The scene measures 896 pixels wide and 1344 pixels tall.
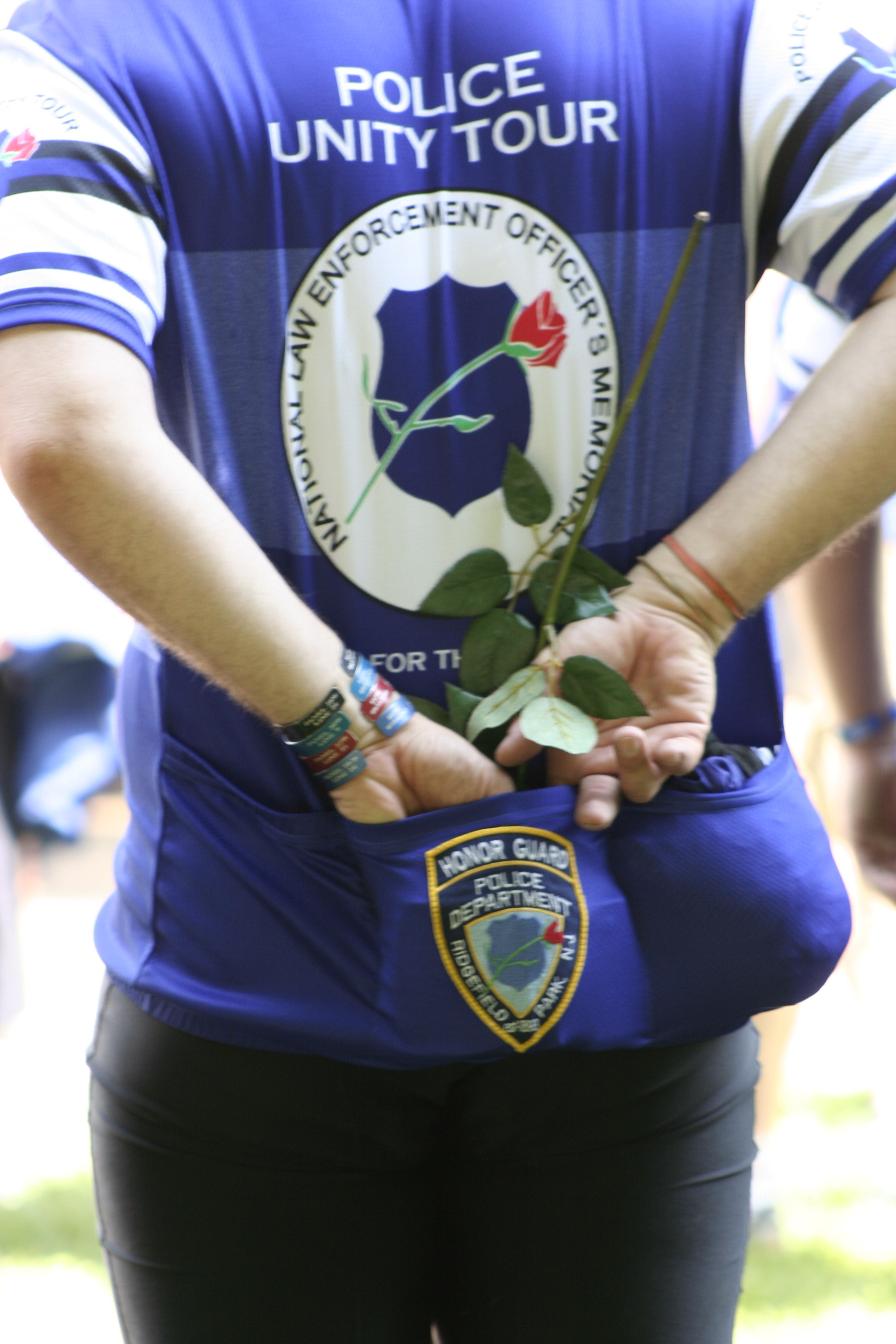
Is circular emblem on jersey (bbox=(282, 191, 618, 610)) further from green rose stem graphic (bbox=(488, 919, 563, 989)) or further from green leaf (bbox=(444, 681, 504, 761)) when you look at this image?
green rose stem graphic (bbox=(488, 919, 563, 989))

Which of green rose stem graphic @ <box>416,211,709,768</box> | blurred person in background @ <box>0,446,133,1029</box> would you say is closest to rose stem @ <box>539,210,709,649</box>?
green rose stem graphic @ <box>416,211,709,768</box>

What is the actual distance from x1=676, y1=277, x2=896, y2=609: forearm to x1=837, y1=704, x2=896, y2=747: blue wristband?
85cm

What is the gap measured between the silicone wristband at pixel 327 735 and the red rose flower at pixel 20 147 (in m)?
0.37

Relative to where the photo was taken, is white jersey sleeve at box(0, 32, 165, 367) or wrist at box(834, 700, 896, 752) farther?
wrist at box(834, 700, 896, 752)

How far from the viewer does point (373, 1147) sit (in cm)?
86

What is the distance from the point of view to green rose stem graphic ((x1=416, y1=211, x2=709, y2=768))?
777 mm

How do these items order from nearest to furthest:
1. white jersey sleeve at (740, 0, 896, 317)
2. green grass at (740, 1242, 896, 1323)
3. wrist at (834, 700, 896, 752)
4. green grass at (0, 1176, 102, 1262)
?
white jersey sleeve at (740, 0, 896, 317) → wrist at (834, 700, 896, 752) → green grass at (740, 1242, 896, 1323) → green grass at (0, 1176, 102, 1262)

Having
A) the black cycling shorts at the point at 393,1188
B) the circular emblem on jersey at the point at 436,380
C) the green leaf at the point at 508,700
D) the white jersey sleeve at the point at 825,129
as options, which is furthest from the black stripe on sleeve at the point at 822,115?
the black cycling shorts at the point at 393,1188

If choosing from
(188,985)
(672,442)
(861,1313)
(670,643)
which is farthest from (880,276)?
(861,1313)

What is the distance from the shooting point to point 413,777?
787 mm

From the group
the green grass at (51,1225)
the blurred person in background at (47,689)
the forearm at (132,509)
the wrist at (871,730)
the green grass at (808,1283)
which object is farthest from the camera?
the blurred person in background at (47,689)

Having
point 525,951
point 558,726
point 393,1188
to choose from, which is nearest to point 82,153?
point 558,726

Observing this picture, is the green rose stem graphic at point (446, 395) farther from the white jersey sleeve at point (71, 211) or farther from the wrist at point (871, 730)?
the wrist at point (871, 730)

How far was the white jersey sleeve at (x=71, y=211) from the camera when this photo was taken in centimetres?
67
